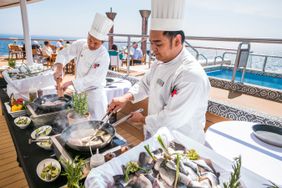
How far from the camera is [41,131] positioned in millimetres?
1514

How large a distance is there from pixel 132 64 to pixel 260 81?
5.55m

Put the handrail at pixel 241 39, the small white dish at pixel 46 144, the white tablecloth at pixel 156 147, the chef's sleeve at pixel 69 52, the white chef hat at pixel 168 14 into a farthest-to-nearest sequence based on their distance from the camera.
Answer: the chef's sleeve at pixel 69 52
the handrail at pixel 241 39
the white chef hat at pixel 168 14
the small white dish at pixel 46 144
the white tablecloth at pixel 156 147

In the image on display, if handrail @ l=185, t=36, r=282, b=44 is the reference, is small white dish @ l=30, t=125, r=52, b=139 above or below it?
below

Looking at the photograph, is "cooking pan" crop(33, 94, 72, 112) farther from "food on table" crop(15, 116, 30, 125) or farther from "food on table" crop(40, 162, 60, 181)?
"food on table" crop(40, 162, 60, 181)

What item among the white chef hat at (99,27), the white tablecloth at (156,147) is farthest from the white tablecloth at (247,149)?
the white chef hat at (99,27)

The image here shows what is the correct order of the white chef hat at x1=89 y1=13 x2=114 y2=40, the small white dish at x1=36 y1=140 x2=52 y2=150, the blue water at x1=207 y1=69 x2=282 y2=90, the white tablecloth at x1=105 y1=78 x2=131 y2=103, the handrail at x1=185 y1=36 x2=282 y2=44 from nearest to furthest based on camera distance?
the small white dish at x1=36 y1=140 x2=52 y2=150 → the handrail at x1=185 y1=36 x2=282 y2=44 → the white chef hat at x1=89 y1=13 x2=114 y2=40 → the white tablecloth at x1=105 y1=78 x2=131 y2=103 → the blue water at x1=207 y1=69 x2=282 y2=90

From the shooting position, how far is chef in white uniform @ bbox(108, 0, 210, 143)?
4.78 feet

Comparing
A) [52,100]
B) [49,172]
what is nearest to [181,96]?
[49,172]

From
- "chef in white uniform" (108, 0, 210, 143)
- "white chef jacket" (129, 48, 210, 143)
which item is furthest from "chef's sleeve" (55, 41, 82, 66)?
"white chef jacket" (129, 48, 210, 143)

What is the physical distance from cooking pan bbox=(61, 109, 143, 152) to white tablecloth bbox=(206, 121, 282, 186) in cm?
74

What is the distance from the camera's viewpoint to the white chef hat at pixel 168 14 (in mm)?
1592

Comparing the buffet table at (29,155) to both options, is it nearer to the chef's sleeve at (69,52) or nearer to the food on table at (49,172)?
the food on table at (49,172)

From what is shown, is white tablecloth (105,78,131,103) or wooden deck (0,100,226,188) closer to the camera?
wooden deck (0,100,226,188)

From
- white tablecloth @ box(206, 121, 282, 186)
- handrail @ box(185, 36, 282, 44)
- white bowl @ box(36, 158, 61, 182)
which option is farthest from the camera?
handrail @ box(185, 36, 282, 44)
